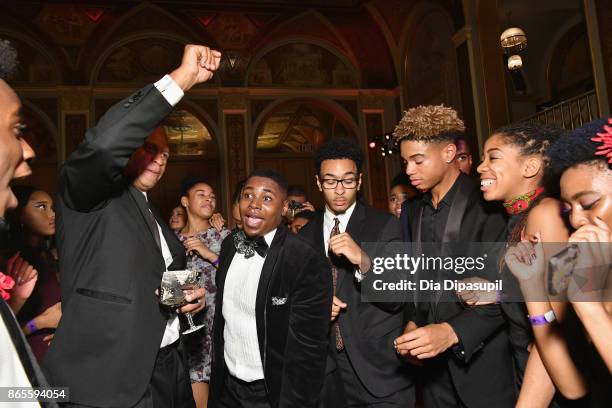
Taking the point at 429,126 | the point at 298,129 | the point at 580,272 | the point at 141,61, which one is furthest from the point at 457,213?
the point at 298,129

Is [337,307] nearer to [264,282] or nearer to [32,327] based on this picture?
[264,282]

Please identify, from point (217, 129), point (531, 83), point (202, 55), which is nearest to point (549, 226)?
point (202, 55)

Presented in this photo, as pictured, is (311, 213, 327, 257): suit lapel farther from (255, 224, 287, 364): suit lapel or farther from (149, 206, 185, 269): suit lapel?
(149, 206, 185, 269): suit lapel

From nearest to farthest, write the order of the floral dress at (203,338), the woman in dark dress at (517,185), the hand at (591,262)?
the hand at (591,262) < the woman in dark dress at (517,185) < the floral dress at (203,338)

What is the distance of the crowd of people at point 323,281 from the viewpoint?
5.58 feet

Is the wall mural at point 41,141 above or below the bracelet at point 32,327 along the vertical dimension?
above

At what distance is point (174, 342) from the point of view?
2479mm

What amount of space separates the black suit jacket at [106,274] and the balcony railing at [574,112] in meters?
8.92

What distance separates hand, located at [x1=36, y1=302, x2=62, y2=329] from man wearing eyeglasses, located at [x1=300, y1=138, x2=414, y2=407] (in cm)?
162

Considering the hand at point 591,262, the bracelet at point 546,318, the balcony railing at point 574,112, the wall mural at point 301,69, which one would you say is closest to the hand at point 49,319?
the bracelet at point 546,318

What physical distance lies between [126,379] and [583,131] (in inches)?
78.5

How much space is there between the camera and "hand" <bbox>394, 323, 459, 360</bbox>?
246 cm

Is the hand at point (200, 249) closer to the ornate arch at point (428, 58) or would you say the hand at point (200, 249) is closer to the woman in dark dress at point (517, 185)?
the woman in dark dress at point (517, 185)

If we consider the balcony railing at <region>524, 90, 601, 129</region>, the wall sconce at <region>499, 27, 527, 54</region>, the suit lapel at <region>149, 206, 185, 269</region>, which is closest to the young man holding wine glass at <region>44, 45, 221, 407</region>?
the suit lapel at <region>149, 206, 185, 269</region>
